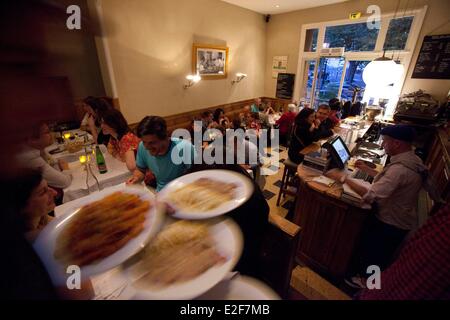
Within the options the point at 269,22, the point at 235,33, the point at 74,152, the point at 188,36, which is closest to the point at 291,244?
the point at 74,152

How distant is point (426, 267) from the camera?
0.75 metres

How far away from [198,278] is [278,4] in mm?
6565

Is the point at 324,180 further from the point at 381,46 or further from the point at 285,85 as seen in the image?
the point at 285,85

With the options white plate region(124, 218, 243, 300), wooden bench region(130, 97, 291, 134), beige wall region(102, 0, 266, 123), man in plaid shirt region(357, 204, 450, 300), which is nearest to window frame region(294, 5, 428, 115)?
wooden bench region(130, 97, 291, 134)

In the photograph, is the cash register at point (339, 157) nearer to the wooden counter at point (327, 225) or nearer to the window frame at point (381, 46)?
the wooden counter at point (327, 225)

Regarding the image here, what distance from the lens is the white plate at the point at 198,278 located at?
0.48 meters

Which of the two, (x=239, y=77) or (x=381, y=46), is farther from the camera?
(x=239, y=77)

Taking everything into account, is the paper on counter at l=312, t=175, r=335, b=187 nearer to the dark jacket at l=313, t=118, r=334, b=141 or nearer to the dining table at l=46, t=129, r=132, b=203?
the dark jacket at l=313, t=118, r=334, b=141

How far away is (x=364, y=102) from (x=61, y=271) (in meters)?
6.06

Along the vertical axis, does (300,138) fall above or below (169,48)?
below

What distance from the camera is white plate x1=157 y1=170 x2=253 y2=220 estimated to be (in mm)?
664

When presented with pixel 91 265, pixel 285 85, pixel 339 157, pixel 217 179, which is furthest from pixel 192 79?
pixel 91 265
